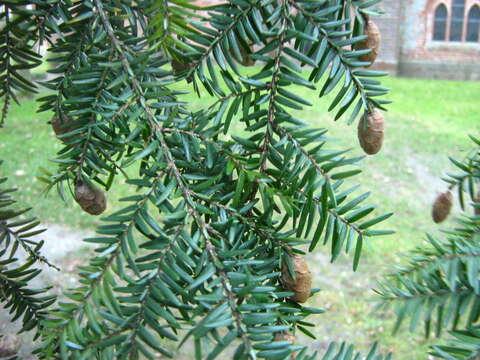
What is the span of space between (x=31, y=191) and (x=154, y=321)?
3.45m

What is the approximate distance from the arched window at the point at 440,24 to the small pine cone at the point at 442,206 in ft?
29.3

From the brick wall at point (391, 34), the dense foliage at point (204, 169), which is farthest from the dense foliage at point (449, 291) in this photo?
the brick wall at point (391, 34)

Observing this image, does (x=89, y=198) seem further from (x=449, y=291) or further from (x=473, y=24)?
(x=473, y=24)

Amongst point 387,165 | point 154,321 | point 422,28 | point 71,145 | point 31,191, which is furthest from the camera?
point 422,28

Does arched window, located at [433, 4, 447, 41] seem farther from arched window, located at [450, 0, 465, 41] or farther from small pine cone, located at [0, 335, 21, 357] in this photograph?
small pine cone, located at [0, 335, 21, 357]

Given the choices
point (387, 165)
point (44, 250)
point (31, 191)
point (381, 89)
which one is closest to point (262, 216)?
point (381, 89)

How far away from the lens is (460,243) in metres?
0.48

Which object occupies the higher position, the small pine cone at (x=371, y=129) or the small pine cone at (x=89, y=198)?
the small pine cone at (x=371, y=129)

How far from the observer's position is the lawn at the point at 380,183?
236 cm

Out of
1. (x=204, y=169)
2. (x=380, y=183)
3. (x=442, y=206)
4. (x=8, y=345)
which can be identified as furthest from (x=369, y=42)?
(x=380, y=183)

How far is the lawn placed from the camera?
7.73 ft

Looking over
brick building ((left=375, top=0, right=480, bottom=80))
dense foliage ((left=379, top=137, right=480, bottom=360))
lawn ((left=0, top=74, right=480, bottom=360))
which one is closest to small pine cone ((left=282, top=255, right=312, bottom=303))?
dense foliage ((left=379, top=137, right=480, bottom=360))

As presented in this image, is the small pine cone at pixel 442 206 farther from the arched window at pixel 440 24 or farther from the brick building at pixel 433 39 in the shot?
the arched window at pixel 440 24

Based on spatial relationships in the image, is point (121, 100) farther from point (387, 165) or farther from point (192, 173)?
point (387, 165)
